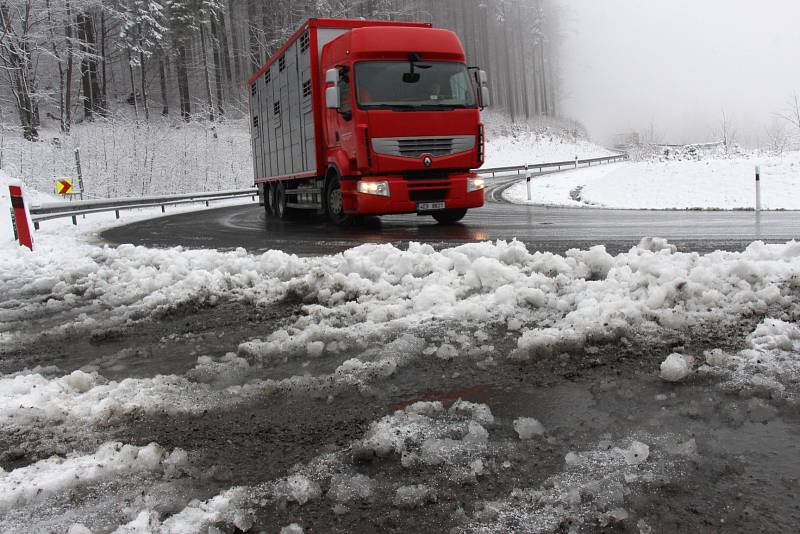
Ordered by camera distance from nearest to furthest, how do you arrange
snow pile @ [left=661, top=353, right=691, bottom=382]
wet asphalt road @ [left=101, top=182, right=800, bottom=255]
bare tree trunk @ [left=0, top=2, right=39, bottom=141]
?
1. snow pile @ [left=661, top=353, right=691, bottom=382]
2. wet asphalt road @ [left=101, top=182, right=800, bottom=255]
3. bare tree trunk @ [left=0, top=2, right=39, bottom=141]

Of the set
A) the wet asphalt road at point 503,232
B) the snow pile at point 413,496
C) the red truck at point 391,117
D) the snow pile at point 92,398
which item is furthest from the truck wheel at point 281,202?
the snow pile at point 413,496

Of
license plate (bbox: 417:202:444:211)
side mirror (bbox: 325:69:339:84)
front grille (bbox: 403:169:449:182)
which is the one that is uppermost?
side mirror (bbox: 325:69:339:84)

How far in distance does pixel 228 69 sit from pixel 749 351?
168 feet

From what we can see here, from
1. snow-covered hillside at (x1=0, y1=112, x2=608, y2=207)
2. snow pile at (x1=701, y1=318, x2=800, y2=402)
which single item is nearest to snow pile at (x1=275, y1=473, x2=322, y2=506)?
snow pile at (x1=701, y1=318, x2=800, y2=402)

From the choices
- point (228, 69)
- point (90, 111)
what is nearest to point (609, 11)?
point (228, 69)

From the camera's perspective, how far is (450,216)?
13328 millimetres

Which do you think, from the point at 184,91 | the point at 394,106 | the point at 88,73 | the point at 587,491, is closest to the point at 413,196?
the point at 394,106

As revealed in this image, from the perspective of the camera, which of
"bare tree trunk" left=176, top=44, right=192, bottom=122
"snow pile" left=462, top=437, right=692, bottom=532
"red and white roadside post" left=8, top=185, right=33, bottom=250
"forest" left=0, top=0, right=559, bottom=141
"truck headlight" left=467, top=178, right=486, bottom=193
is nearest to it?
"snow pile" left=462, top=437, right=692, bottom=532

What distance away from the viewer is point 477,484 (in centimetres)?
206

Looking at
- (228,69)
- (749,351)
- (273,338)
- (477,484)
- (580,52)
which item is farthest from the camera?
(580,52)

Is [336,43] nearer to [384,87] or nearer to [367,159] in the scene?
[384,87]

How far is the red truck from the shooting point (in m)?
11.0

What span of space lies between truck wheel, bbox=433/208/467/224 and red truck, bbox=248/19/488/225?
0.82 m

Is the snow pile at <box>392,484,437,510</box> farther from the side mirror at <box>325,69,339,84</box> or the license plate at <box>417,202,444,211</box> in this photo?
the side mirror at <box>325,69,339,84</box>
